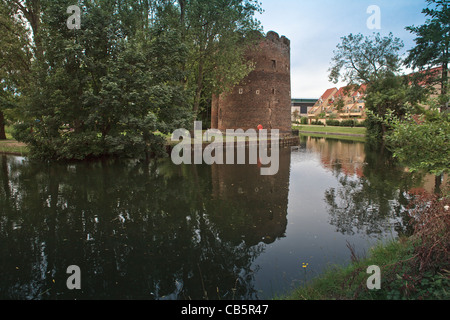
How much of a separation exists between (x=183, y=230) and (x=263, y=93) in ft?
95.9

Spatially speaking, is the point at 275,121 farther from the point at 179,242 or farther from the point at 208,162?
the point at 179,242

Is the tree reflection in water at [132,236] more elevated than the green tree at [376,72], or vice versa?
the green tree at [376,72]

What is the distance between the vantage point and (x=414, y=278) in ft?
10.00

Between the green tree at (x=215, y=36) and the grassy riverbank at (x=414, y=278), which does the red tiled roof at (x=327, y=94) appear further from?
the grassy riverbank at (x=414, y=278)

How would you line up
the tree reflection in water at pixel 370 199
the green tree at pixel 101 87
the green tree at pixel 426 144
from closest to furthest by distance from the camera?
the green tree at pixel 426 144, the tree reflection in water at pixel 370 199, the green tree at pixel 101 87

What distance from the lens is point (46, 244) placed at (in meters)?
5.20

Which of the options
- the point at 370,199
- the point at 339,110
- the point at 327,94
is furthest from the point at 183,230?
the point at 327,94

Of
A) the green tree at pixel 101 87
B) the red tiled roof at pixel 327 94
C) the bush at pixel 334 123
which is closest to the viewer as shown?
the green tree at pixel 101 87

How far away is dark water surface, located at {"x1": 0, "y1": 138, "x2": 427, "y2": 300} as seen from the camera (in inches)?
159

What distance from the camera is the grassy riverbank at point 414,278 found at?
2984 millimetres

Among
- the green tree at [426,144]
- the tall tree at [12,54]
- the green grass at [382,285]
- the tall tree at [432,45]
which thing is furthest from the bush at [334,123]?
the green grass at [382,285]

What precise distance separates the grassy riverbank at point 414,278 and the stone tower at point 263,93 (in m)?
30.1

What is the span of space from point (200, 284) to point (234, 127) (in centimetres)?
3035

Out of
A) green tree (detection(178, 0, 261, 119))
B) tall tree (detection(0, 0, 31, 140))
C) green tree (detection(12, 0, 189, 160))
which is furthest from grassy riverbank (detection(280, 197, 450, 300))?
tall tree (detection(0, 0, 31, 140))
